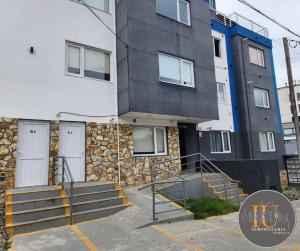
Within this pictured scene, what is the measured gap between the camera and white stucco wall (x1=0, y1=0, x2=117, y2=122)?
894cm

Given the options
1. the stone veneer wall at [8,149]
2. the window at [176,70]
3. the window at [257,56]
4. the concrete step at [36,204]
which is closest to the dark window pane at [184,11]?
the window at [176,70]

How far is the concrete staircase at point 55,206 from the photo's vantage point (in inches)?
268

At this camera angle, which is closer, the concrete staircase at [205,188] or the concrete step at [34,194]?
the concrete step at [34,194]

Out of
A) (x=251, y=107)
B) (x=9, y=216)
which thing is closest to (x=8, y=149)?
(x=9, y=216)

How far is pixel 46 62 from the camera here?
9.67 m

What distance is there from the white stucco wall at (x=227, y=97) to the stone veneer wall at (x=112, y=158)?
17.4 ft

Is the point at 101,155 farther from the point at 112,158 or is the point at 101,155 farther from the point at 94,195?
the point at 94,195

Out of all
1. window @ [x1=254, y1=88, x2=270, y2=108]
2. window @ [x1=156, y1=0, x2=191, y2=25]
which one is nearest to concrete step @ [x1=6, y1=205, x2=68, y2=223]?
window @ [x1=156, y1=0, x2=191, y2=25]

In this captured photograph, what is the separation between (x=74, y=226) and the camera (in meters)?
7.16

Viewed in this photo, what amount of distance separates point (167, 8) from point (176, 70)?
3176 millimetres

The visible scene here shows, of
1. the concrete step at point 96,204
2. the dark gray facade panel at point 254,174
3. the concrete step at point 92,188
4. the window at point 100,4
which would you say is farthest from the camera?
the dark gray facade panel at point 254,174

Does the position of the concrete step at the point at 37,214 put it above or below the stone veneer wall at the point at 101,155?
below

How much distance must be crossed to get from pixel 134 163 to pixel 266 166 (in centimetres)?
625

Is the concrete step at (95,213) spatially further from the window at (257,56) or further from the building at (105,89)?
the window at (257,56)
